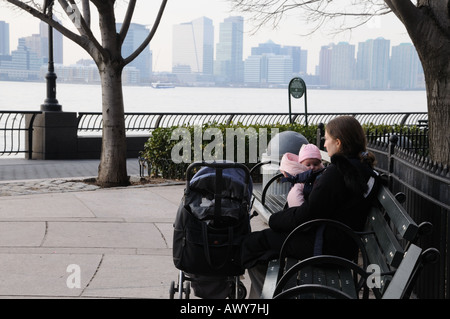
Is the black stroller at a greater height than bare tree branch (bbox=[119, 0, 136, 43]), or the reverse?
bare tree branch (bbox=[119, 0, 136, 43])

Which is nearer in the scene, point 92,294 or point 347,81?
point 92,294

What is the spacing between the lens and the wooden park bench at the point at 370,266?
298cm

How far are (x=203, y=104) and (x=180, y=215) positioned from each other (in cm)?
10160

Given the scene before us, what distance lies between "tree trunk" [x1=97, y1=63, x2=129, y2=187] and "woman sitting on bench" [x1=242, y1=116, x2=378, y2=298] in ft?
24.7

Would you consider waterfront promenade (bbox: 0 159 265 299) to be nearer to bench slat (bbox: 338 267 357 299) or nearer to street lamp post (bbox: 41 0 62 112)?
bench slat (bbox: 338 267 357 299)

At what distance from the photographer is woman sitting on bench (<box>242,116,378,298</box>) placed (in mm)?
4031

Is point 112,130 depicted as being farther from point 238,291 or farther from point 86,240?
point 238,291

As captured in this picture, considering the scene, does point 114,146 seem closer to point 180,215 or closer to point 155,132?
point 155,132

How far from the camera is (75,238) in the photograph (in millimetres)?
7234

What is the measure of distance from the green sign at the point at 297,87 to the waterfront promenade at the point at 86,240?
3208 mm

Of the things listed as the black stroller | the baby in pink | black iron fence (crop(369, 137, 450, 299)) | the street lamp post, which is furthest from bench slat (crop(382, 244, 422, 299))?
the street lamp post

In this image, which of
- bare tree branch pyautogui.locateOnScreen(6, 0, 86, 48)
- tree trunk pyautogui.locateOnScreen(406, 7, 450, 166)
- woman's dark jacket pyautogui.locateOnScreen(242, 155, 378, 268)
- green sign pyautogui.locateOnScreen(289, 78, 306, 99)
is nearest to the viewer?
woman's dark jacket pyautogui.locateOnScreen(242, 155, 378, 268)

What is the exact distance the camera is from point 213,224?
4504 mm
